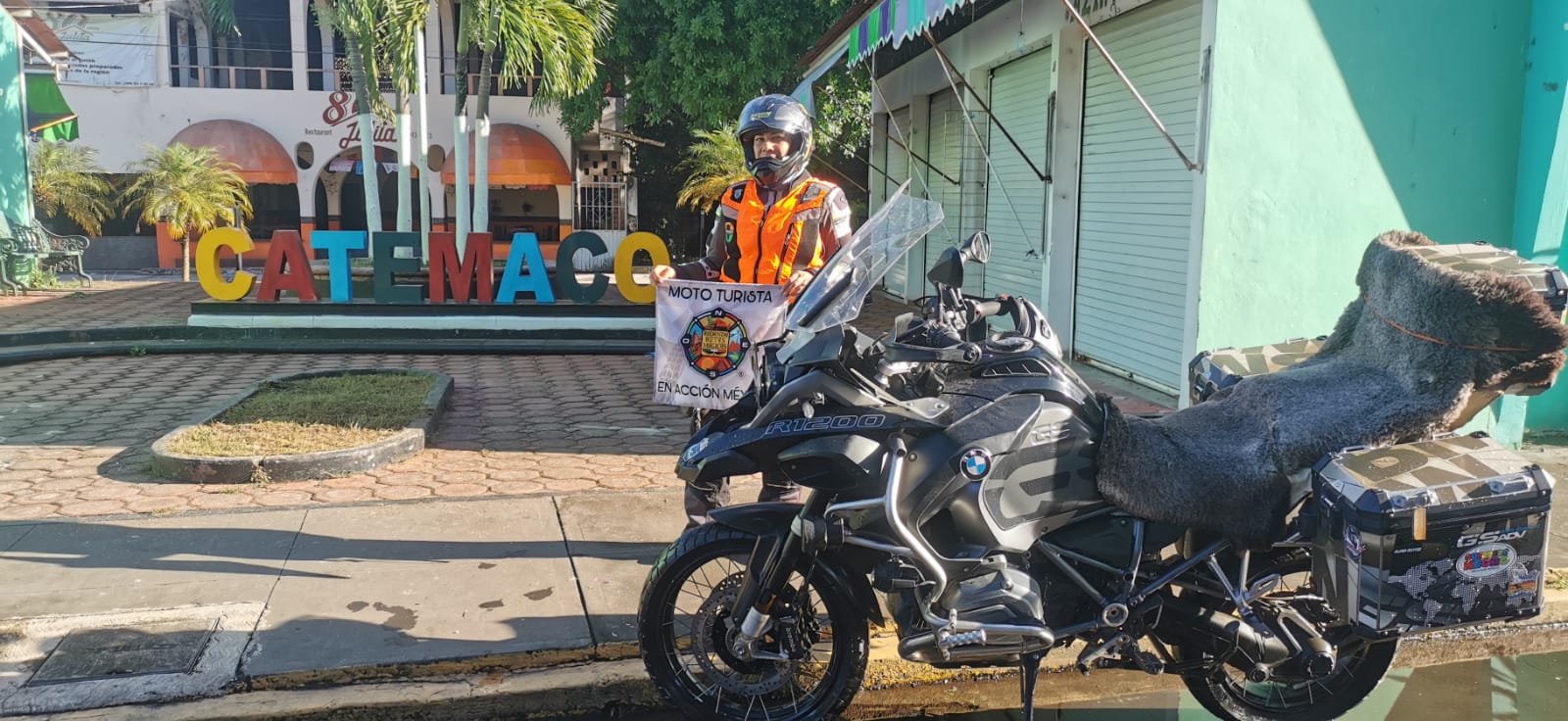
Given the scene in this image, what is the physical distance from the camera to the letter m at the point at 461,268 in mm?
12367

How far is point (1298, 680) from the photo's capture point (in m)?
3.48

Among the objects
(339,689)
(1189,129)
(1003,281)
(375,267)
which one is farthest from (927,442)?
(375,267)

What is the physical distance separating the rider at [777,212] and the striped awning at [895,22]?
10.5 feet

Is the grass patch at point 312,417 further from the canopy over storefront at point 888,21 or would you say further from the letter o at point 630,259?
the canopy over storefront at point 888,21

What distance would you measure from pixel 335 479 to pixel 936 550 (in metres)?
4.21

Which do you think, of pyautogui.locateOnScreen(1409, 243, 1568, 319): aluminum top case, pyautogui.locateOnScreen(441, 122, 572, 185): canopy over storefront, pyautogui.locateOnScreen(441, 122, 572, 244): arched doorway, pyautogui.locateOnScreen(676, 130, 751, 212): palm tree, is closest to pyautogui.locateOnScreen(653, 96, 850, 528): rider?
pyautogui.locateOnScreen(1409, 243, 1568, 319): aluminum top case

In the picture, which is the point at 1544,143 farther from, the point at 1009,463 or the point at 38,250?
the point at 38,250

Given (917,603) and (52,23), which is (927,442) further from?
(52,23)

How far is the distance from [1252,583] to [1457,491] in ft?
2.14

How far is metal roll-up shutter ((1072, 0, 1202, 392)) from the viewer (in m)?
7.96

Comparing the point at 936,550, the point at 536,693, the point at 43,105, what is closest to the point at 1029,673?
the point at 936,550

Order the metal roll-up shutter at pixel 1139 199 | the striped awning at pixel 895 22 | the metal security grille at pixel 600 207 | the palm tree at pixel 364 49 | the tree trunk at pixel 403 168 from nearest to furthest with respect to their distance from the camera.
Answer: the striped awning at pixel 895 22 → the metal roll-up shutter at pixel 1139 199 → the palm tree at pixel 364 49 → the tree trunk at pixel 403 168 → the metal security grille at pixel 600 207

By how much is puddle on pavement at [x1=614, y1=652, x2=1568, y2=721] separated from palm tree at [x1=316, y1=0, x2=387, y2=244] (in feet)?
33.1

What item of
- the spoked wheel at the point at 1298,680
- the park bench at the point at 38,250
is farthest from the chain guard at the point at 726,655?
the park bench at the point at 38,250
